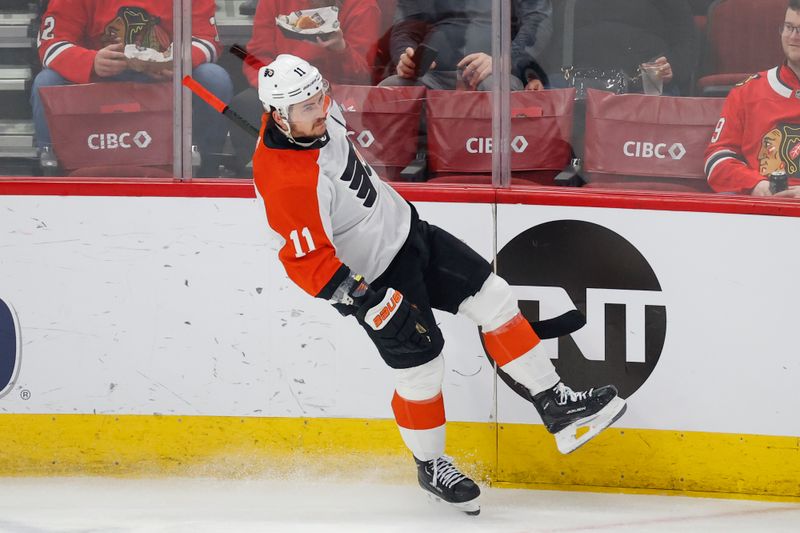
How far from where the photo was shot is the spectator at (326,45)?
11.0ft

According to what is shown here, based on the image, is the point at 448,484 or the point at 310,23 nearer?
the point at 448,484

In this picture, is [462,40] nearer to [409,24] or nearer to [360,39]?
[409,24]

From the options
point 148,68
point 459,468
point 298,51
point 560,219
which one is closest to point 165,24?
point 148,68

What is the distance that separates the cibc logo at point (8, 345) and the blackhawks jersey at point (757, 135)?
2098 millimetres

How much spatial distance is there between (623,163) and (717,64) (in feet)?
1.22

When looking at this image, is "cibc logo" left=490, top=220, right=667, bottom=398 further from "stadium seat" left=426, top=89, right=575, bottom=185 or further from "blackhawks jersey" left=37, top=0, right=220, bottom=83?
"blackhawks jersey" left=37, top=0, right=220, bottom=83

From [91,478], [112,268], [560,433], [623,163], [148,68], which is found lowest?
[91,478]

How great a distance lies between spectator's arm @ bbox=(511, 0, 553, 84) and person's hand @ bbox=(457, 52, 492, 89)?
0.25 feet

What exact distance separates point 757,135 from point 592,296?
0.64 metres

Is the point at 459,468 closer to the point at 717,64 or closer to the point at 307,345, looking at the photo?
the point at 307,345

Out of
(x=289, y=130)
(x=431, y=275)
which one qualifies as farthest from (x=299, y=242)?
(x=431, y=275)

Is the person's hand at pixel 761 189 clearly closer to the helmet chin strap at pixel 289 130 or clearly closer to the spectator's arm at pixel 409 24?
the spectator's arm at pixel 409 24

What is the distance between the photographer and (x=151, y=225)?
341 centimetres

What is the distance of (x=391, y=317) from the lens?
2844 millimetres
